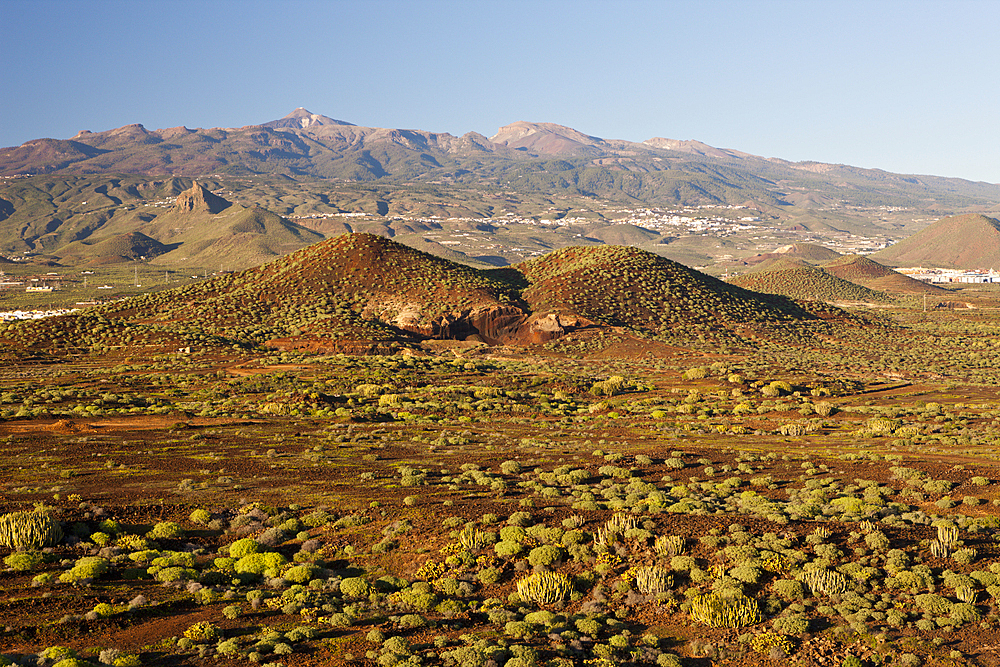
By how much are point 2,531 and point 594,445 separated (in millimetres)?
26074

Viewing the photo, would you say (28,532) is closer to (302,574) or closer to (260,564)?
(260,564)

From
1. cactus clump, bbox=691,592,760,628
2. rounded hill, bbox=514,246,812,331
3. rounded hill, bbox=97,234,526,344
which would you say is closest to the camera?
cactus clump, bbox=691,592,760,628

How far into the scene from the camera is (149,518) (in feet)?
80.5

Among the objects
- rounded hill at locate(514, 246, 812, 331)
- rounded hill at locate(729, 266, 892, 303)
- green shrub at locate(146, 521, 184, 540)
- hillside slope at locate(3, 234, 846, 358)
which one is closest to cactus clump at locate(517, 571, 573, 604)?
green shrub at locate(146, 521, 184, 540)

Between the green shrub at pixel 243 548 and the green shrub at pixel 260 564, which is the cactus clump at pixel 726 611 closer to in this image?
the green shrub at pixel 260 564

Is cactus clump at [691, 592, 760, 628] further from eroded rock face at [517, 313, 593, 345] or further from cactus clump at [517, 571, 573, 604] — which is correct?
eroded rock face at [517, 313, 593, 345]

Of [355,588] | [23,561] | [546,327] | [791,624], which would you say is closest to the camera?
[791,624]

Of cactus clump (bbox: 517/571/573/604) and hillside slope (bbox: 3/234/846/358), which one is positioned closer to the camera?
cactus clump (bbox: 517/571/573/604)

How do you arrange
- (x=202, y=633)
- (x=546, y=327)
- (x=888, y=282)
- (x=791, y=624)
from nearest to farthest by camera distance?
(x=202, y=633)
(x=791, y=624)
(x=546, y=327)
(x=888, y=282)

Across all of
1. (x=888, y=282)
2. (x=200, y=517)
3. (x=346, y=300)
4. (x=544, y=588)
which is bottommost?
(x=544, y=588)

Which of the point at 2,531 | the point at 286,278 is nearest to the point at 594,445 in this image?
the point at 2,531

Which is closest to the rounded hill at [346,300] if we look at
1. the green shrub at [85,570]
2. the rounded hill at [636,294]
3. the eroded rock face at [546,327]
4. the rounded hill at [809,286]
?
the eroded rock face at [546,327]

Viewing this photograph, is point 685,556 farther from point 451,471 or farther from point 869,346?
point 869,346

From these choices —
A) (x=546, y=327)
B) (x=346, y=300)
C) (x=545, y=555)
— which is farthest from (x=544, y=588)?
(x=346, y=300)
